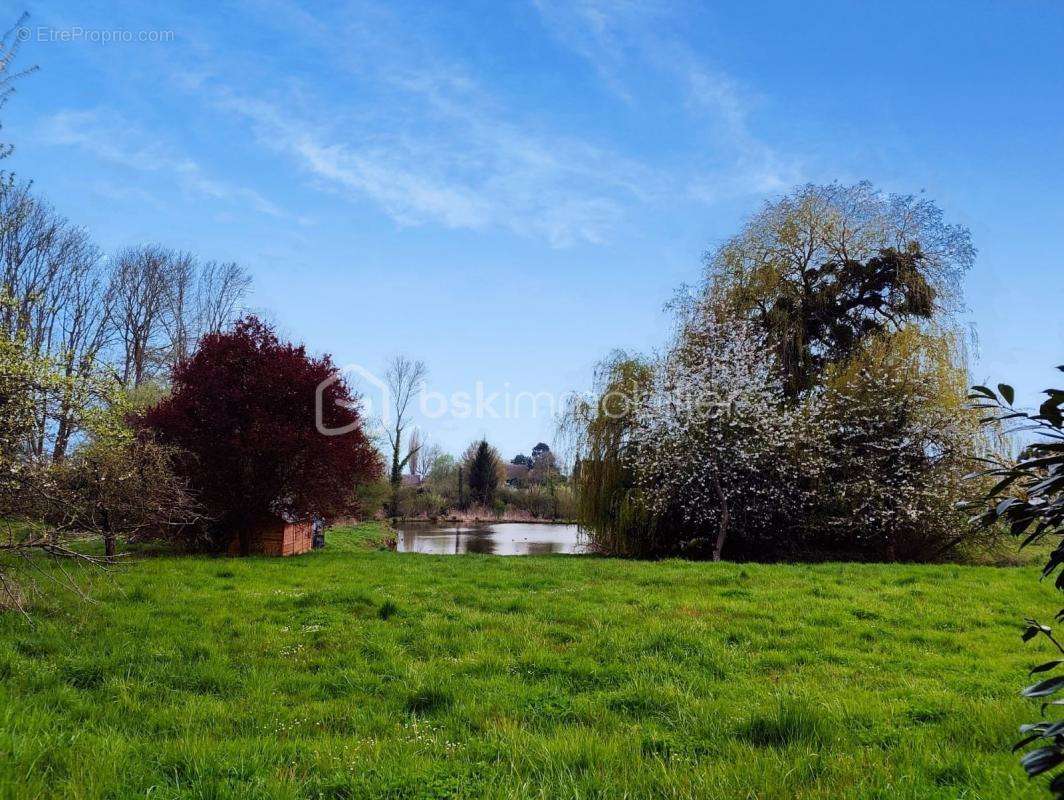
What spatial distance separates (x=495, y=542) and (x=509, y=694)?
21.7m

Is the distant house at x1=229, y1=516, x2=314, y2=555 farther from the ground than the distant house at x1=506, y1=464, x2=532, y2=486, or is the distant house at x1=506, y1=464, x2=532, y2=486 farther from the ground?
the distant house at x1=506, y1=464, x2=532, y2=486

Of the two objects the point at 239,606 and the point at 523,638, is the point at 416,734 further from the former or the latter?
the point at 239,606

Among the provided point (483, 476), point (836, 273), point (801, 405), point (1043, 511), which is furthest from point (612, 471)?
point (483, 476)

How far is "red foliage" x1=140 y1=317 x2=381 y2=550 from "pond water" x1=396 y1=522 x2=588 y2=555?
5289 mm

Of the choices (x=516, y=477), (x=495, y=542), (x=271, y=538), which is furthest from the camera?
(x=516, y=477)

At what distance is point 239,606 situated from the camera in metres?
7.31

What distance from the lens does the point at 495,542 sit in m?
25.8

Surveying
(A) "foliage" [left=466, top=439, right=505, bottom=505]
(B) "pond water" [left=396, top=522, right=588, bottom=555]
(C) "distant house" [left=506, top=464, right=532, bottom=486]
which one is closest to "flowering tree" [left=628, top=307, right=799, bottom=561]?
(B) "pond water" [left=396, top=522, right=588, bottom=555]

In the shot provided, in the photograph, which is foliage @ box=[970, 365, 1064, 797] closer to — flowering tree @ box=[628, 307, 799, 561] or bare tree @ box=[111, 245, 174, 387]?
flowering tree @ box=[628, 307, 799, 561]

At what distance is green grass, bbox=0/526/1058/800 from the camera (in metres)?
3.13

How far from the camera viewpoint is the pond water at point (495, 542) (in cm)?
2194

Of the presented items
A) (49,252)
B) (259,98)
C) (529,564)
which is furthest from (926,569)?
(49,252)

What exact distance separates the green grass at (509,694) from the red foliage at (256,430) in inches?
244

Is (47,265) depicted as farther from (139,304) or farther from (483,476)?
(483,476)
